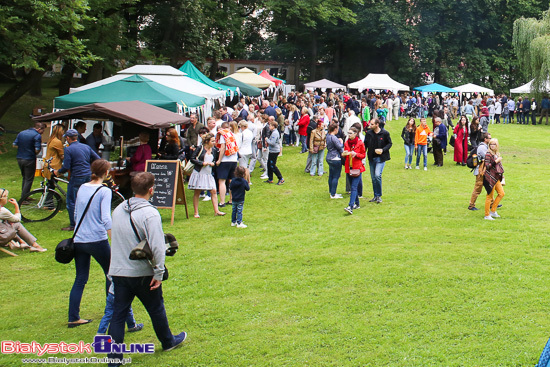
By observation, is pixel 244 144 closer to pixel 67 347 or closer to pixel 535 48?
pixel 67 347

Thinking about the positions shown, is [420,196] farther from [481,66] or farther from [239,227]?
[481,66]

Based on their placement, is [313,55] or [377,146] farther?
[313,55]

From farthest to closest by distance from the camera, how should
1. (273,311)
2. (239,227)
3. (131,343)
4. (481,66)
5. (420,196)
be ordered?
(481,66)
(420,196)
(239,227)
(273,311)
(131,343)

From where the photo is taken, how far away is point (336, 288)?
23.6 feet

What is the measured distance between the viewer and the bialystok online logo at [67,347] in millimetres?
5465

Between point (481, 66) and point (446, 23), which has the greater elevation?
point (446, 23)

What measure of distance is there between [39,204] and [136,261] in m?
7.24

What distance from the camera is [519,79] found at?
46.2 m

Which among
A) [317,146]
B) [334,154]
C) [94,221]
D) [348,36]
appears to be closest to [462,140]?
[317,146]

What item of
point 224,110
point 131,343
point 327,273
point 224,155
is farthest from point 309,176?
point 131,343

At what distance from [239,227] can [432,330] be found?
532 centimetres

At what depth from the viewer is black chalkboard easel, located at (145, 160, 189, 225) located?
35.4 feet

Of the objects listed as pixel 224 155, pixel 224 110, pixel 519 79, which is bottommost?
pixel 224 155

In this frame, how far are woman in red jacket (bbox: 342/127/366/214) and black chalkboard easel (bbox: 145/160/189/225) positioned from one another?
3.49m
